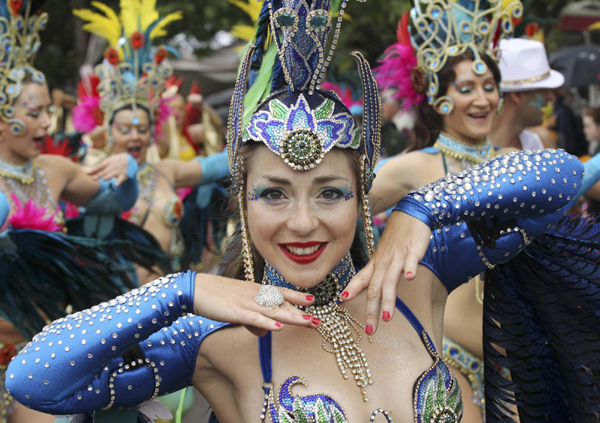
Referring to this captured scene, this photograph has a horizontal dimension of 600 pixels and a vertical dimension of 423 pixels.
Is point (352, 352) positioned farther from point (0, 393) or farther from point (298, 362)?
point (0, 393)

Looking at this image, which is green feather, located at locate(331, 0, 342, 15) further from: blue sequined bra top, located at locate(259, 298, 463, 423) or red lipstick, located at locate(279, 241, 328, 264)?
blue sequined bra top, located at locate(259, 298, 463, 423)

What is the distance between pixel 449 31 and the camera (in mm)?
4160

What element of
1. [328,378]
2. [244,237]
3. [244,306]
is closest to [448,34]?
[244,237]

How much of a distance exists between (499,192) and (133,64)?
16.7ft

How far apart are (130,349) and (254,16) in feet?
4.70

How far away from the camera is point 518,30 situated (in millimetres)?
5004

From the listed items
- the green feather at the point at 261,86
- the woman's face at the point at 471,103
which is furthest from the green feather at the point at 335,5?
the woman's face at the point at 471,103

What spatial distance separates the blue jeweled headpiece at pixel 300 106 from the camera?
2.20 metres

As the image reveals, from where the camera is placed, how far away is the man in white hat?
17.3 ft

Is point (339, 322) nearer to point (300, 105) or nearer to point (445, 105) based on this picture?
point (300, 105)

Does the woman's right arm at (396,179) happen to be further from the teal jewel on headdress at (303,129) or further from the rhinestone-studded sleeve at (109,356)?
the rhinestone-studded sleeve at (109,356)

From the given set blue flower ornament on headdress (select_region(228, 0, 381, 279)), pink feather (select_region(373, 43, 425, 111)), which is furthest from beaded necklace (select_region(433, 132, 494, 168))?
blue flower ornament on headdress (select_region(228, 0, 381, 279))

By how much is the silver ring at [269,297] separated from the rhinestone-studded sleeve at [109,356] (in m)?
0.19

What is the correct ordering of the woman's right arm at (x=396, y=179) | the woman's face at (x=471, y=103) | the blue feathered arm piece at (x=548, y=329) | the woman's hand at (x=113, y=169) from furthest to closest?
the woman's hand at (x=113, y=169)
the woman's face at (x=471, y=103)
the woman's right arm at (x=396, y=179)
the blue feathered arm piece at (x=548, y=329)
